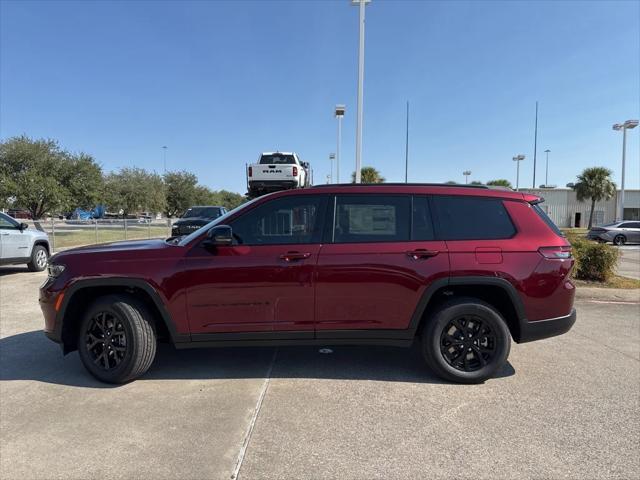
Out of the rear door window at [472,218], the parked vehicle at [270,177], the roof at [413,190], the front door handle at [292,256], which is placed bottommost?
the front door handle at [292,256]

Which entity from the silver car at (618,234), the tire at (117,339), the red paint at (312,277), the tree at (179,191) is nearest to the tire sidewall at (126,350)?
the tire at (117,339)

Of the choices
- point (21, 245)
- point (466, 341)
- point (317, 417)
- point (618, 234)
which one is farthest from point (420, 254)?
point (618, 234)

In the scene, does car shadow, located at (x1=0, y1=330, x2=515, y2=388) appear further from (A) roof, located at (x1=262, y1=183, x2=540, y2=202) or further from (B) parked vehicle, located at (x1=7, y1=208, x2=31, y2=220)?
(B) parked vehicle, located at (x1=7, y1=208, x2=31, y2=220)

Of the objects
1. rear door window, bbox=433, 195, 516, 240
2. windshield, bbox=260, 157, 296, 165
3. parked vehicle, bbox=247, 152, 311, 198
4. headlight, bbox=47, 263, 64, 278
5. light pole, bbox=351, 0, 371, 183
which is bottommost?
headlight, bbox=47, 263, 64, 278

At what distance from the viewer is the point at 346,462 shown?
2.74 meters

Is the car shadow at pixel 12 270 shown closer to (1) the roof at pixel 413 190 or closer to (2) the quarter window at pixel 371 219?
(1) the roof at pixel 413 190

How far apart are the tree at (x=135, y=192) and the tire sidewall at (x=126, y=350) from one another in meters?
41.9

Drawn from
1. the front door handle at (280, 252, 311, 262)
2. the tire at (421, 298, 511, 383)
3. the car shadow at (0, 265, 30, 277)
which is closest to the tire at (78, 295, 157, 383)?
the front door handle at (280, 252, 311, 262)

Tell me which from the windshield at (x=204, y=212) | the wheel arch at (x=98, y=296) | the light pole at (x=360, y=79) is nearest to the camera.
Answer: the wheel arch at (x=98, y=296)

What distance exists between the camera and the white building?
155ft

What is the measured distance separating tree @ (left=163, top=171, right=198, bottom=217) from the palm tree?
43.9m

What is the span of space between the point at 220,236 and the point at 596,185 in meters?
49.8

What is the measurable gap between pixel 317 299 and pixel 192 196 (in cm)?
5074

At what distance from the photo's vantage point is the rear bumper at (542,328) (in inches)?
156
